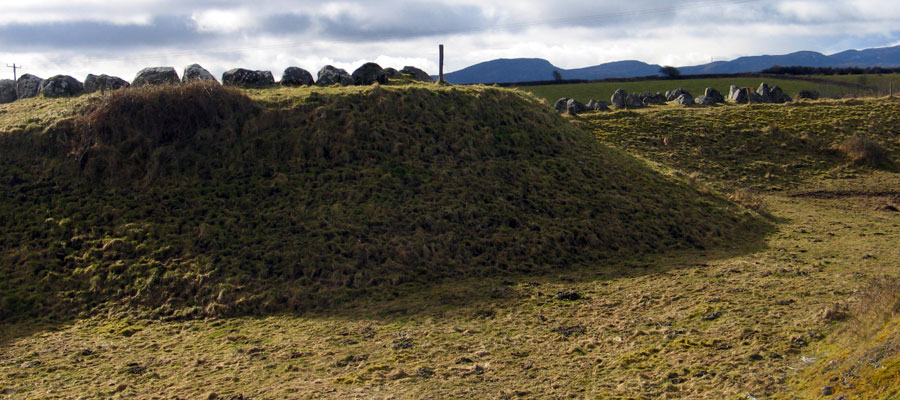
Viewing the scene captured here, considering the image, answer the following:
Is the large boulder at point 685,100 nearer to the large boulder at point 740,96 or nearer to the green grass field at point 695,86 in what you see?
the large boulder at point 740,96

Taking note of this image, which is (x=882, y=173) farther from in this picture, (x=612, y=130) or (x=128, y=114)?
(x=128, y=114)

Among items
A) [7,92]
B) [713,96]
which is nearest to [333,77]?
[7,92]

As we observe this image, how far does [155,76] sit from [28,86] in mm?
Result: 7134

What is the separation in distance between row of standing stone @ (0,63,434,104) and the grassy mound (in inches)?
74.9

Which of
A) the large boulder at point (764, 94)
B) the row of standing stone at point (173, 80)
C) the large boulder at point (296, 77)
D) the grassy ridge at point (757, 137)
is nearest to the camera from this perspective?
the row of standing stone at point (173, 80)

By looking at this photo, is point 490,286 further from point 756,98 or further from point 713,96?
point 756,98

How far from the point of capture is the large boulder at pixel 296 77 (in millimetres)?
23531

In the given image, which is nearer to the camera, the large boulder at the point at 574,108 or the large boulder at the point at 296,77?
the large boulder at the point at 296,77

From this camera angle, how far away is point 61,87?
2300 cm

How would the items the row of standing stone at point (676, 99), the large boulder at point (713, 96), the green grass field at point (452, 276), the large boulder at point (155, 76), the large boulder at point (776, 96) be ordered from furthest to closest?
1. the large boulder at point (776, 96)
2. the large boulder at point (713, 96)
3. the row of standing stone at point (676, 99)
4. the large boulder at point (155, 76)
5. the green grass field at point (452, 276)

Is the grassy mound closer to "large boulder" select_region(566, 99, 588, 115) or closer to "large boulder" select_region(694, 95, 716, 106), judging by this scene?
"large boulder" select_region(566, 99, 588, 115)

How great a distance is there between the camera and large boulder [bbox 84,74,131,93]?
22.4 m

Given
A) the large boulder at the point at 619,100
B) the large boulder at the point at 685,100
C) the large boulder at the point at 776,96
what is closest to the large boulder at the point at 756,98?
the large boulder at the point at 776,96

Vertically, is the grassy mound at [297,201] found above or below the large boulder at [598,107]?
below
